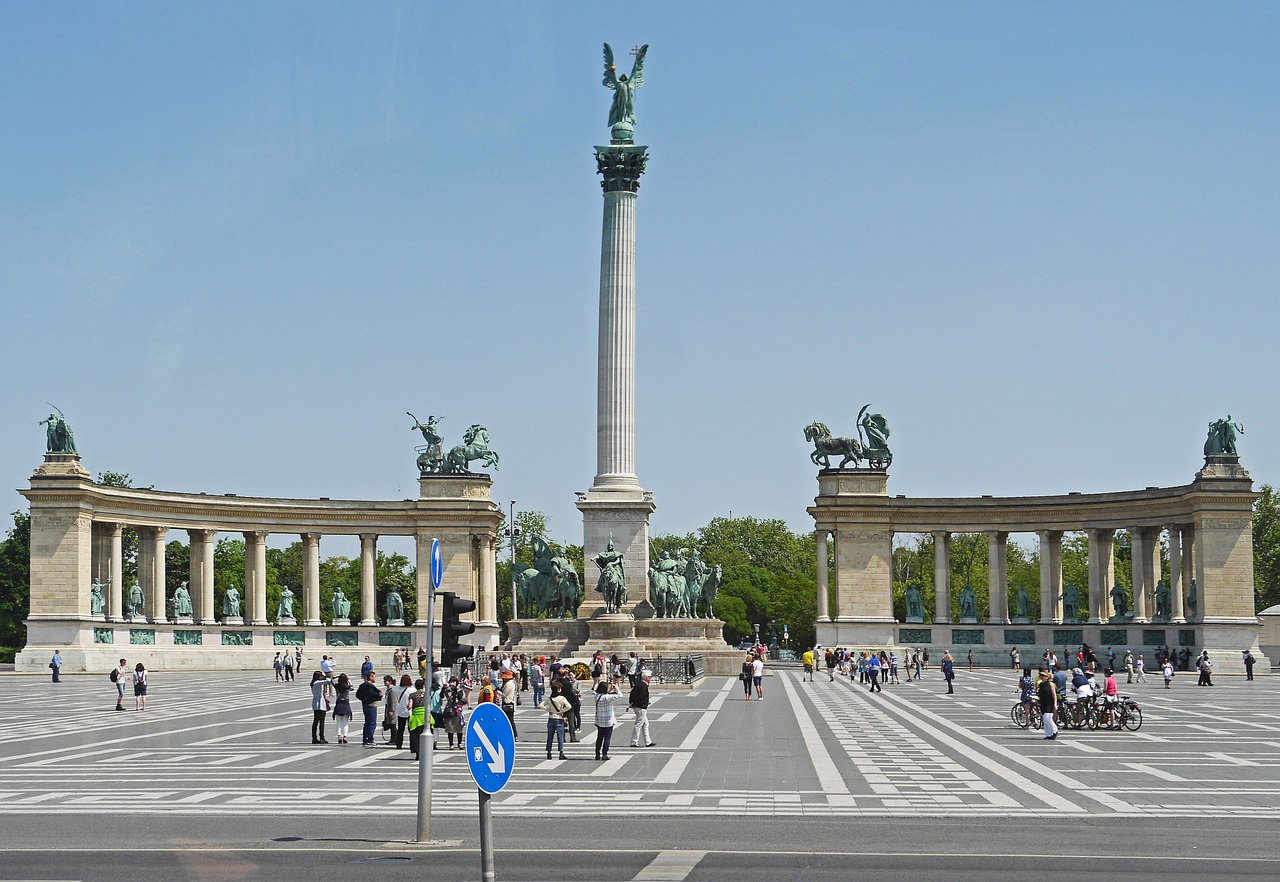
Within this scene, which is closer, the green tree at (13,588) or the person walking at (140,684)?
the person walking at (140,684)

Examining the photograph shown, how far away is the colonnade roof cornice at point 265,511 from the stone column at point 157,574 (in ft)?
3.57

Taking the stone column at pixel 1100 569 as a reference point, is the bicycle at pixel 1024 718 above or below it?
below

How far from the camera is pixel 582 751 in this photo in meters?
37.0

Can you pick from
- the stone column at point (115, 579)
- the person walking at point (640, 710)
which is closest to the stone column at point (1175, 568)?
the stone column at point (115, 579)

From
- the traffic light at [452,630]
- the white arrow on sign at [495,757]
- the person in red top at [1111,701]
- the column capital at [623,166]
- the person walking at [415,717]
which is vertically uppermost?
the column capital at [623,166]

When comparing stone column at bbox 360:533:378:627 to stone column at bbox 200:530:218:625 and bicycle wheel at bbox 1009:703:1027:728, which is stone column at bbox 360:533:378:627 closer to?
stone column at bbox 200:530:218:625

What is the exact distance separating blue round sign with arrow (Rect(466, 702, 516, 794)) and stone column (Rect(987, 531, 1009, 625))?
301ft

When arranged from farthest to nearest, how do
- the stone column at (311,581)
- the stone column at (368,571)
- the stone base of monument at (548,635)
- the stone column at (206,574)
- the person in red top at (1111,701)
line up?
the stone column at (368,571) → the stone column at (311,581) → the stone column at (206,574) → the stone base of monument at (548,635) → the person in red top at (1111,701)

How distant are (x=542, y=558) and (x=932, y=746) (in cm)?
4610

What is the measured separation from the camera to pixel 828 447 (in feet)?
357

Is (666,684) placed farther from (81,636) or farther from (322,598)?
(322,598)

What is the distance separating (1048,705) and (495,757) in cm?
2731

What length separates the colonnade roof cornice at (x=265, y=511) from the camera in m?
97.2

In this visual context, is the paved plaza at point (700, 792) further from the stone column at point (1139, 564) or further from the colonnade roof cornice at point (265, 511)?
the stone column at point (1139, 564)
